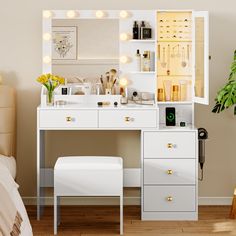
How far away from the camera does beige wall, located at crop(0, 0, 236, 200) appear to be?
4977mm

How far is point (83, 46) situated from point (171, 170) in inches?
49.3

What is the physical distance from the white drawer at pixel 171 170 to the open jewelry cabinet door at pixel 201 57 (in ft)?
1.66

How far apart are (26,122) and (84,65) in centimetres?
71

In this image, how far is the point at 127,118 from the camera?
4543mm

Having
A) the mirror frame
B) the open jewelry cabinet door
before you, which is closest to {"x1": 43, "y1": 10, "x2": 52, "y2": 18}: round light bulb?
the mirror frame

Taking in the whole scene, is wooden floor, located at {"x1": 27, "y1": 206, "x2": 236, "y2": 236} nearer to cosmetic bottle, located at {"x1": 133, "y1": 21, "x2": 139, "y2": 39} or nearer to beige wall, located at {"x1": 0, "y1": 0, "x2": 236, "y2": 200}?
beige wall, located at {"x1": 0, "y1": 0, "x2": 236, "y2": 200}

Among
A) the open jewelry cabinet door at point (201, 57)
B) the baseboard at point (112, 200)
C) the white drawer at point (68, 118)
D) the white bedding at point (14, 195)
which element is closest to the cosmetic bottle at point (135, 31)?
the open jewelry cabinet door at point (201, 57)

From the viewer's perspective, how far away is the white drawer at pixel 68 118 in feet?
14.9

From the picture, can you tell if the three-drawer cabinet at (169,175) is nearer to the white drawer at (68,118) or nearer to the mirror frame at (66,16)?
the white drawer at (68,118)

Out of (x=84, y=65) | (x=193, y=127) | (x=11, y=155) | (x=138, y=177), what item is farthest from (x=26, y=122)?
(x=193, y=127)

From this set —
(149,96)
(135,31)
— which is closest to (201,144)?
(149,96)

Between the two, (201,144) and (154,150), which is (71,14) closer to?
(154,150)

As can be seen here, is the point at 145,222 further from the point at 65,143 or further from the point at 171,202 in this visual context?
the point at 65,143

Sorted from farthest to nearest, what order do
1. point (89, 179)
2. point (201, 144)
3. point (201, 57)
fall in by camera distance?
point (201, 144), point (201, 57), point (89, 179)
